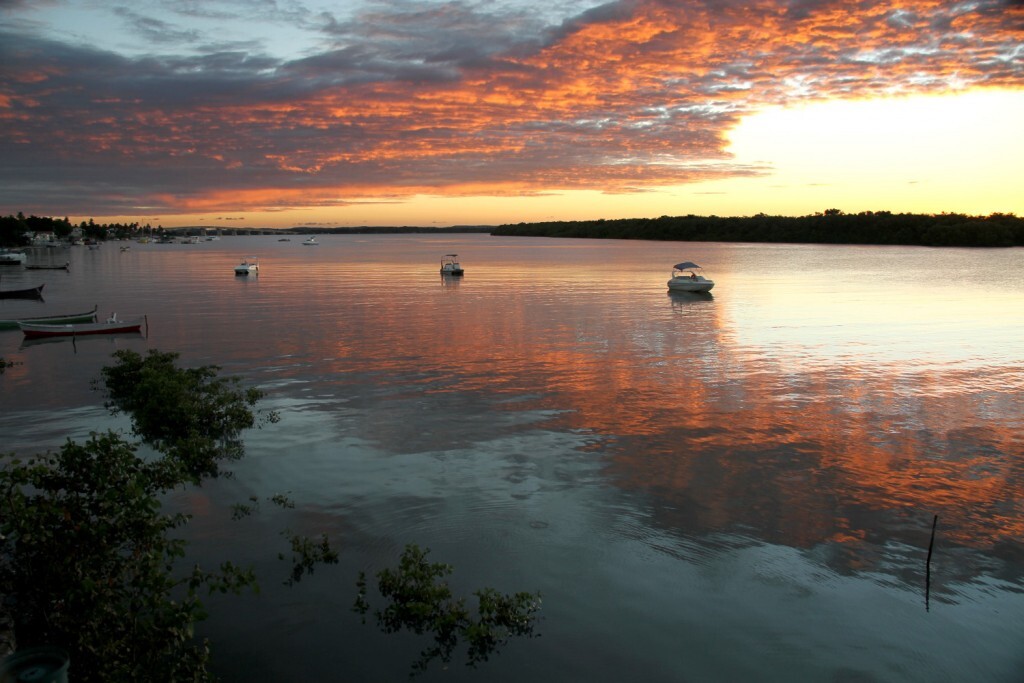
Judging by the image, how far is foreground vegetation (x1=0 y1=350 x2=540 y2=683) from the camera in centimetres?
816

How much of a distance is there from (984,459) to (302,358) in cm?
2857

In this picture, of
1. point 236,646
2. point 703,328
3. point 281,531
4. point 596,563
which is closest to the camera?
point 236,646

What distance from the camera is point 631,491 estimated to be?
17531 millimetres

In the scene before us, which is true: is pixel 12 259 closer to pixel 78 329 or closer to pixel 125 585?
pixel 78 329

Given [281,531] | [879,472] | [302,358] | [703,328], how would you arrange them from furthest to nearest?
[703,328] < [302,358] < [879,472] < [281,531]

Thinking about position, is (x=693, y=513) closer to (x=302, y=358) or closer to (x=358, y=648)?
(x=358, y=648)

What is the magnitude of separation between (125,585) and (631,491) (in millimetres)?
11512

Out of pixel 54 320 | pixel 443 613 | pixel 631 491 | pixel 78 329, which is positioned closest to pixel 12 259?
pixel 54 320

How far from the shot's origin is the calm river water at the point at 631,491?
449 inches

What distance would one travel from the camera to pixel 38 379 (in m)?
31.3

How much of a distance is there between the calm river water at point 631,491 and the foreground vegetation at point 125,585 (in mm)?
504

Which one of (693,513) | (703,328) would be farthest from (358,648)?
(703,328)

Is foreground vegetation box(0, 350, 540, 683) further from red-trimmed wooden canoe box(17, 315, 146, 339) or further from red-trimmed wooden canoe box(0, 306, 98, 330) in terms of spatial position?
red-trimmed wooden canoe box(0, 306, 98, 330)

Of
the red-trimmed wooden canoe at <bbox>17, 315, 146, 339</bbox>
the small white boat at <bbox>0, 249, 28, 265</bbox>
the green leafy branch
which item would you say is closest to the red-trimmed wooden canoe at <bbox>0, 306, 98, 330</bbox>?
the red-trimmed wooden canoe at <bbox>17, 315, 146, 339</bbox>
